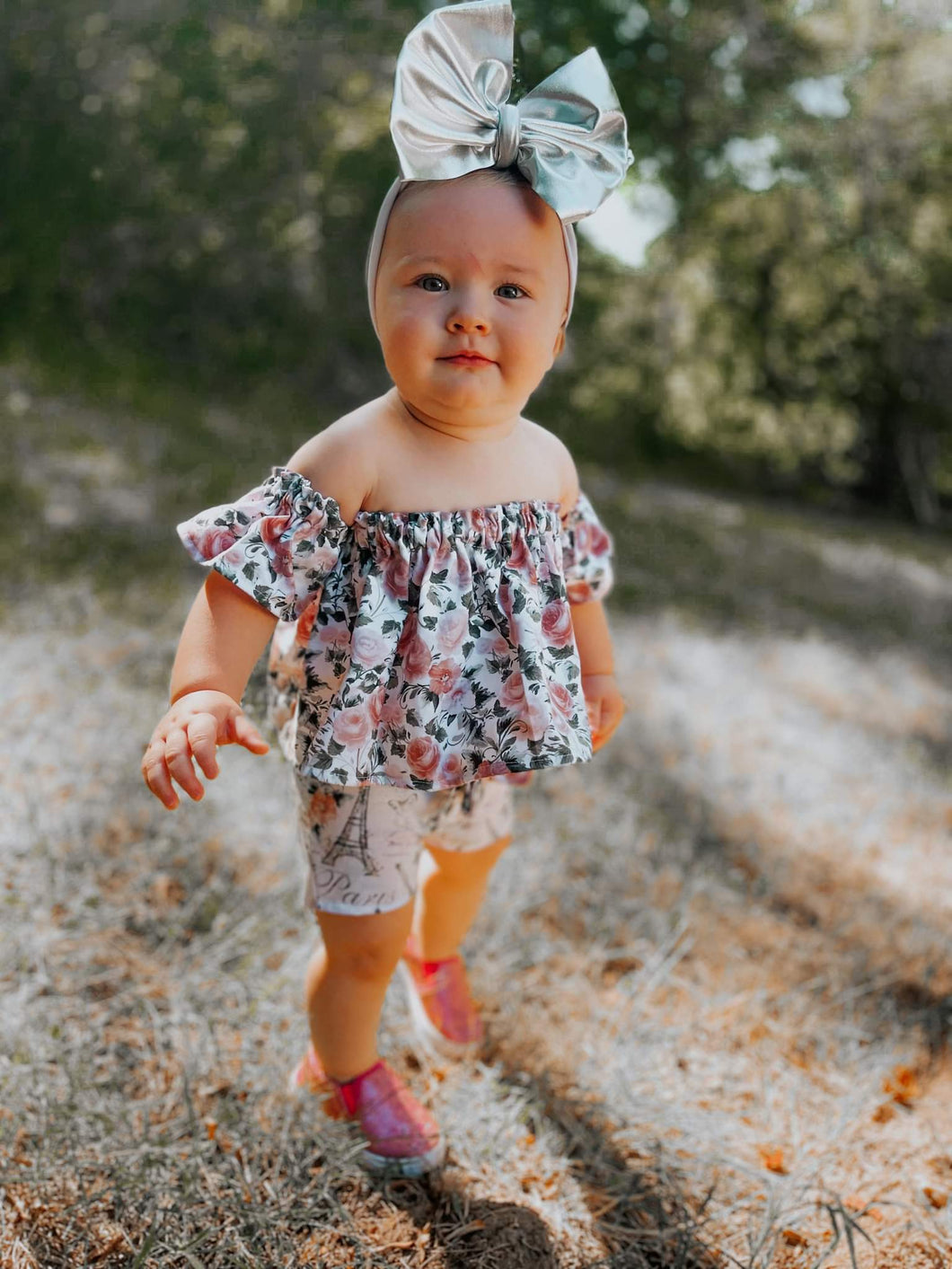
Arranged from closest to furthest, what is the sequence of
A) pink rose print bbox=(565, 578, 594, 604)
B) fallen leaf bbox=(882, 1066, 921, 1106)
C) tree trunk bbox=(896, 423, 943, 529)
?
pink rose print bbox=(565, 578, 594, 604), fallen leaf bbox=(882, 1066, 921, 1106), tree trunk bbox=(896, 423, 943, 529)

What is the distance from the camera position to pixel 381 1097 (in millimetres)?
1561

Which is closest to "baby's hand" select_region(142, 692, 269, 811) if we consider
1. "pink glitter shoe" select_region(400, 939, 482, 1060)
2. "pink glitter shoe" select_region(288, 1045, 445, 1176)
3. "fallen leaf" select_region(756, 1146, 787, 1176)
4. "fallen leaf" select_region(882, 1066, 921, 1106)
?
"pink glitter shoe" select_region(288, 1045, 445, 1176)

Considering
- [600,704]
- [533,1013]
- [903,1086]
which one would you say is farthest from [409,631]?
[903,1086]

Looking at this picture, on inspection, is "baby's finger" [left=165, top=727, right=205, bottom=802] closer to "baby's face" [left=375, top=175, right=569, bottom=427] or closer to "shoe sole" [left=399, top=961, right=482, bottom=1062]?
"baby's face" [left=375, top=175, right=569, bottom=427]

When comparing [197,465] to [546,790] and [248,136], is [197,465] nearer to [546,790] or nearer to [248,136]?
[248,136]

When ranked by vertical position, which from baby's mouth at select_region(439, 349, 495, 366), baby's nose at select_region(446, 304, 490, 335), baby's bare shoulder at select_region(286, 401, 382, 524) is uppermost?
baby's nose at select_region(446, 304, 490, 335)

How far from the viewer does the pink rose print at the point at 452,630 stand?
4.35 ft

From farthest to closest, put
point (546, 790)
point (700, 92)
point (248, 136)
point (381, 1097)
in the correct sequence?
point (700, 92) < point (248, 136) < point (546, 790) < point (381, 1097)

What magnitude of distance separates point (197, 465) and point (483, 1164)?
4.04 m

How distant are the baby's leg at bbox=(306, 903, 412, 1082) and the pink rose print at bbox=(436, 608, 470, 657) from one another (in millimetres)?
415

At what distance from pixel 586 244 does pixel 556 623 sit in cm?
720

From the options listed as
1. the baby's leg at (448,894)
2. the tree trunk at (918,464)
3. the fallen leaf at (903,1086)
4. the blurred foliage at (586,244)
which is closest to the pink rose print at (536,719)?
the baby's leg at (448,894)

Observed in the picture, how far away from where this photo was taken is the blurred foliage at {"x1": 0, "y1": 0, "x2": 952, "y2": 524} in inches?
196

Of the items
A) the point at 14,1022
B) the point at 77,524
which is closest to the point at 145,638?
the point at 77,524
